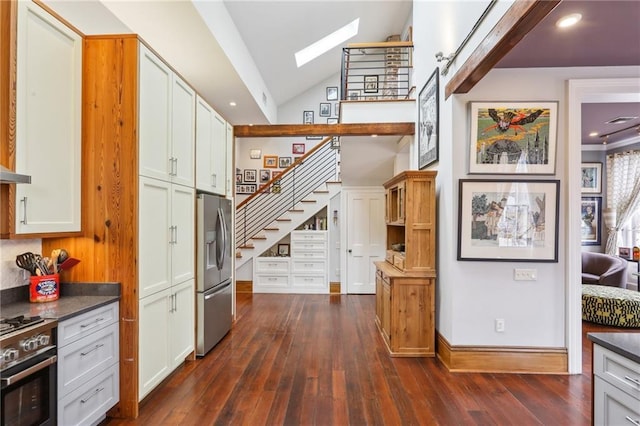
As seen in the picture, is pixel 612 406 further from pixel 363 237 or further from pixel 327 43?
pixel 327 43

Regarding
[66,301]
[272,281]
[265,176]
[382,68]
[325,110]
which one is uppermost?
[325,110]

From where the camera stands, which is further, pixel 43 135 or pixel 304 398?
pixel 304 398

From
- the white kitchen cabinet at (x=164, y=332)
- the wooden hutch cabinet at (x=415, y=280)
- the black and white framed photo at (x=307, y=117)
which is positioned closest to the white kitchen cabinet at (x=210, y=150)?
the white kitchen cabinet at (x=164, y=332)

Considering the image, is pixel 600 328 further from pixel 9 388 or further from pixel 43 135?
pixel 43 135

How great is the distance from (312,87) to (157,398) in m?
7.43

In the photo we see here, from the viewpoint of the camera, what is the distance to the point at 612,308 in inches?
160

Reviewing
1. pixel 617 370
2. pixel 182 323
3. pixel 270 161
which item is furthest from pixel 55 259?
pixel 270 161

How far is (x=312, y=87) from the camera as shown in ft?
26.7

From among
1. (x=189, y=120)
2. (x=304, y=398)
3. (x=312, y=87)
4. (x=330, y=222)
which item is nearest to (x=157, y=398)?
(x=304, y=398)

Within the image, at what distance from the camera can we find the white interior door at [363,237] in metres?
6.09

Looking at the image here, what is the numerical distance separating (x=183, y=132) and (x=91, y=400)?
2.16 m

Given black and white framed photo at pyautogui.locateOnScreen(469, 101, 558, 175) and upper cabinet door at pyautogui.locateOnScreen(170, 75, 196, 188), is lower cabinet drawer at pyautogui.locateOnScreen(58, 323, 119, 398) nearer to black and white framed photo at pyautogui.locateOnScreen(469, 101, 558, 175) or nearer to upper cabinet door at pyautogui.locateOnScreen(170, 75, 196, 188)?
upper cabinet door at pyautogui.locateOnScreen(170, 75, 196, 188)

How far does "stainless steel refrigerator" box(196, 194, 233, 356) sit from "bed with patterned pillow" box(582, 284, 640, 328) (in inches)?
186

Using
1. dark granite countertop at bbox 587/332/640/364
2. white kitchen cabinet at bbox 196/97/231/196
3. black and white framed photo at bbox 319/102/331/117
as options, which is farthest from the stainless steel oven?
black and white framed photo at bbox 319/102/331/117
